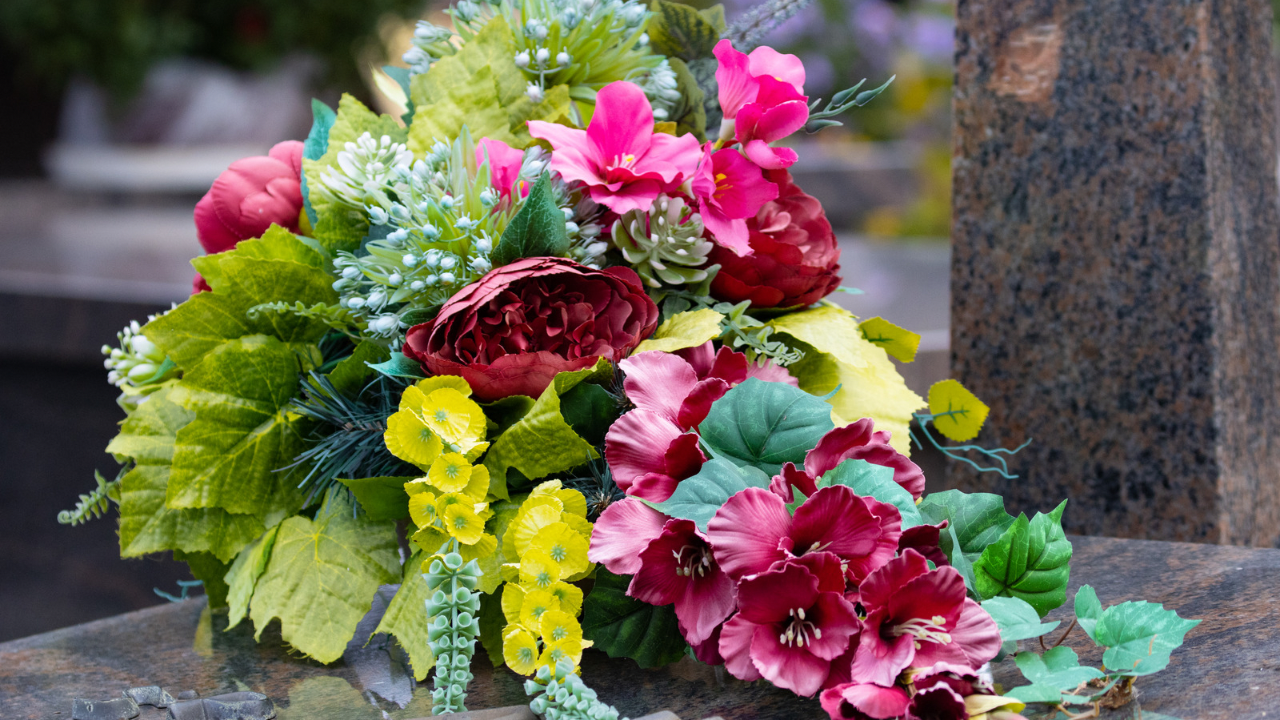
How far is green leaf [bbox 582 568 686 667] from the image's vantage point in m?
0.75

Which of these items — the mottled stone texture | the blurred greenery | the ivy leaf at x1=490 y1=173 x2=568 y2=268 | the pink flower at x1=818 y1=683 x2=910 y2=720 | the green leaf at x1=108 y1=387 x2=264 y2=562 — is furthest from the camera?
the blurred greenery

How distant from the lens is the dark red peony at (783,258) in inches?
35.1

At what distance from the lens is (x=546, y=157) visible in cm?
88

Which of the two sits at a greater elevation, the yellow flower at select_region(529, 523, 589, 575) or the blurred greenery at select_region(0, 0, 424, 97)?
the blurred greenery at select_region(0, 0, 424, 97)

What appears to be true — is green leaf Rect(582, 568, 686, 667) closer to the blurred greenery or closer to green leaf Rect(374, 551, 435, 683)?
green leaf Rect(374, 551, 435, 683)

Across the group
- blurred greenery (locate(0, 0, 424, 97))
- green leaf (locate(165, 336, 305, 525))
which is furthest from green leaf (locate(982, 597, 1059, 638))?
blurred greenery (locate(0, 0, 424, 97))

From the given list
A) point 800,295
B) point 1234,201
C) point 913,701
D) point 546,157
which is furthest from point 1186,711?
point 1234,201

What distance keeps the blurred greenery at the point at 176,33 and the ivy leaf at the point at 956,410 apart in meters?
4.54

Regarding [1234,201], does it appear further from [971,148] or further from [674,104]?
[674,104]

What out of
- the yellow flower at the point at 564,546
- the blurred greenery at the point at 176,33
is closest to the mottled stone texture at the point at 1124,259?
the yellow flower at the point at 564,546

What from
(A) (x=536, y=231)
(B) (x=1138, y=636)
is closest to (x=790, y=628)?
(B) (x=1138, y=636)

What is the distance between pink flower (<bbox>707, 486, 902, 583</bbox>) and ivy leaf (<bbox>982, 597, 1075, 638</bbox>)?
0.08 m

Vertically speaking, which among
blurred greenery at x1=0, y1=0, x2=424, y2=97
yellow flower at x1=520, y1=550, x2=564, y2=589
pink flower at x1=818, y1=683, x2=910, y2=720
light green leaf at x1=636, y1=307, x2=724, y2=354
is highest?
blurred greenery at x1=0, y1=0, x2=424, y2=97

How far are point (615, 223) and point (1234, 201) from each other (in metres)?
0.85
